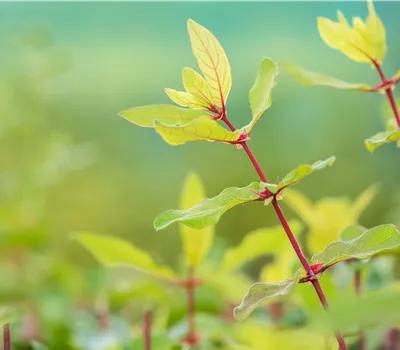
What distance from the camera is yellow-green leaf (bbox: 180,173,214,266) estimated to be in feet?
1.72

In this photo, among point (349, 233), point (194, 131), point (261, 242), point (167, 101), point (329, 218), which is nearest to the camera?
point (194, 131)

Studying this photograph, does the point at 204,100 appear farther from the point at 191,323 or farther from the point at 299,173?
the point at 191,323

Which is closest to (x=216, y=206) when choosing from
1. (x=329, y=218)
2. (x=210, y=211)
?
(x=210, y=211)

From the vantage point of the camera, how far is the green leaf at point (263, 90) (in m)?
Result: 0.32

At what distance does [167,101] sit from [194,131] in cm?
158

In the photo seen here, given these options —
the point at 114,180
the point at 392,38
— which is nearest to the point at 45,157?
the point at 114,180

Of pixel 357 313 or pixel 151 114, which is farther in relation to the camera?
pixel 151 114

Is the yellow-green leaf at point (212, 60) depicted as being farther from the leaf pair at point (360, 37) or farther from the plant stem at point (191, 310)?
the plant stem at point (191, 310)

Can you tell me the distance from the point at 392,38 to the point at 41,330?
165 cm

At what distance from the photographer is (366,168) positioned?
181cm

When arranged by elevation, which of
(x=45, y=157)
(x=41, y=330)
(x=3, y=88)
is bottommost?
(x=41, y=330)

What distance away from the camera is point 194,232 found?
0.53 m

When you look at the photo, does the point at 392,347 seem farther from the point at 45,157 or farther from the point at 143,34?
the point at 143,34

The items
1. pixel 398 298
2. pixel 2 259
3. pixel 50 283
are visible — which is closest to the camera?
pixel 398 298
